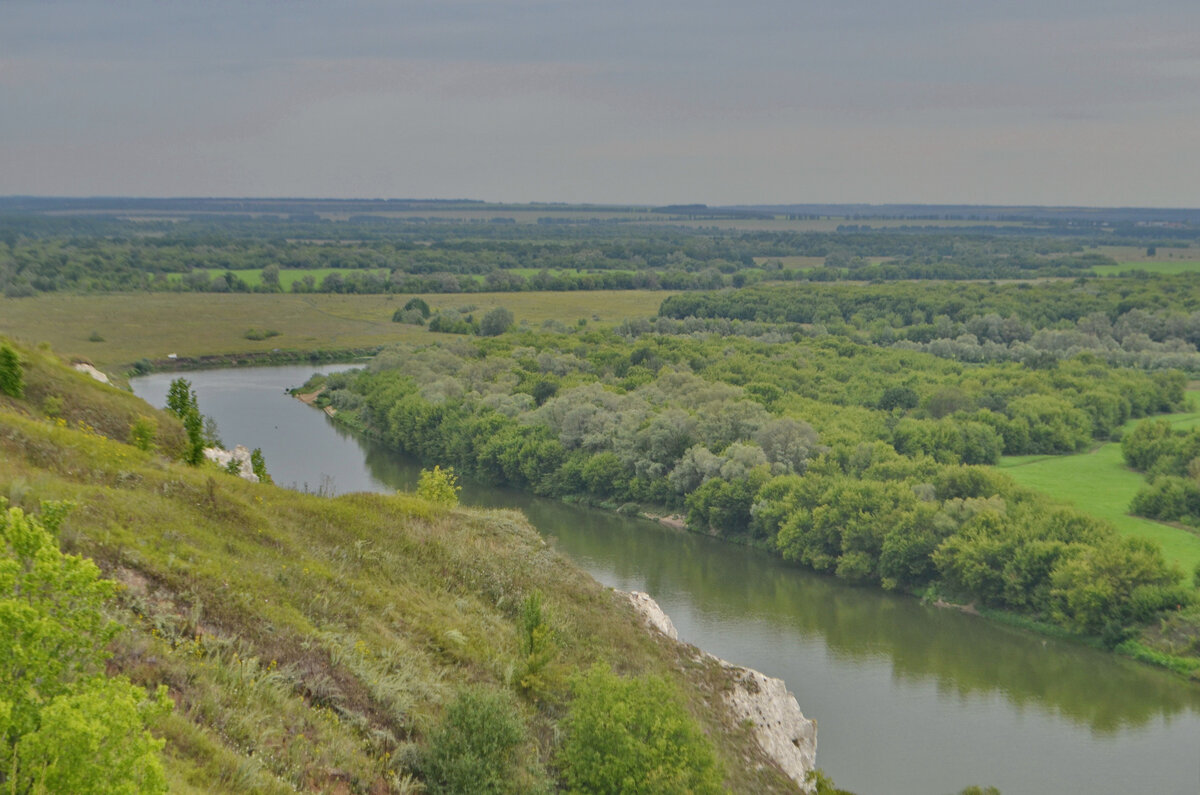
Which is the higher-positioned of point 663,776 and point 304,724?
point 304,724

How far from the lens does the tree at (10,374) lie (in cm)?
2325

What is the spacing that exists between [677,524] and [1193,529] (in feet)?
69.6

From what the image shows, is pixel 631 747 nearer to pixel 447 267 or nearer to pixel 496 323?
pixel 496 323

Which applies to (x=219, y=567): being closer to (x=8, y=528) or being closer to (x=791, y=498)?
(x=8, y=528)

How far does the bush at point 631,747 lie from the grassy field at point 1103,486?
28.3 m

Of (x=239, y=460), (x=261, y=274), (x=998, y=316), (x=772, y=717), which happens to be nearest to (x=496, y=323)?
(x=998, y=316)

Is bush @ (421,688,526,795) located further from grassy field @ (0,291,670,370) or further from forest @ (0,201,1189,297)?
forest @ (0,201,1189,297)

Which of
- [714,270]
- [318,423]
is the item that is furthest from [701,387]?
[714,270]

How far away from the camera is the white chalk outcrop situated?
21406 mm

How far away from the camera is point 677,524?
48.6 m

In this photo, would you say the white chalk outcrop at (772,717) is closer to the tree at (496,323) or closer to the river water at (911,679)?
the river water at (911,679)

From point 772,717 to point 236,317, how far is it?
94560 mm

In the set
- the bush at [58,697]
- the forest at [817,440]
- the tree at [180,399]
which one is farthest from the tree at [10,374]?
the forest at [817,440]

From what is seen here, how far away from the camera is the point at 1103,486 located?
49.1 m
